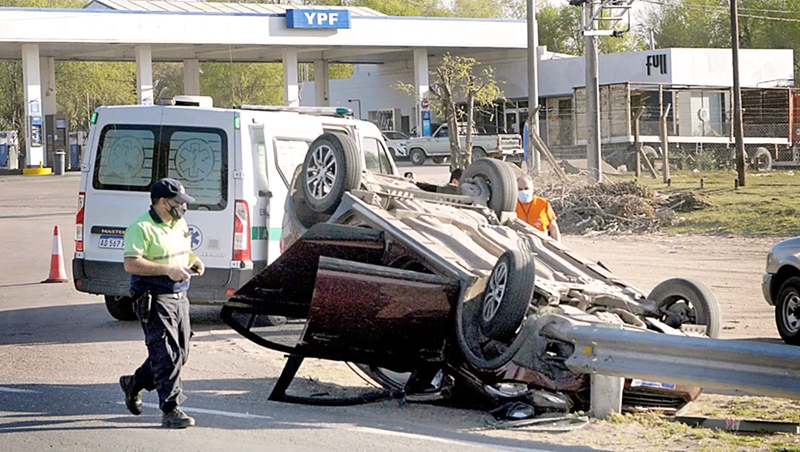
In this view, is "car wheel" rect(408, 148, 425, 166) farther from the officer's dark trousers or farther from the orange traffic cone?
the officer's dark trousers

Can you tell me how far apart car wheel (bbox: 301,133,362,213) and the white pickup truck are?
3221cm

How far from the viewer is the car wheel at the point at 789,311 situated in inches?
411

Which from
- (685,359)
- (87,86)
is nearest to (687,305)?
(685,359)

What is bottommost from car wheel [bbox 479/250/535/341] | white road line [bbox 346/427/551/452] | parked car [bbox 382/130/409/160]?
white road line [bbox 346/427/551/452]

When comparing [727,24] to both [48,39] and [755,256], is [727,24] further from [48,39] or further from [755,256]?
[755,256]

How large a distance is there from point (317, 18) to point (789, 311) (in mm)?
39974

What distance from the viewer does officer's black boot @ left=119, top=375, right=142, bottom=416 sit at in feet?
24.2

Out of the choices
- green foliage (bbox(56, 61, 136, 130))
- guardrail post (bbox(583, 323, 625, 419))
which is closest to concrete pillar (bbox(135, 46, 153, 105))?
green foliage (bbox(56, 61, 136, 130))

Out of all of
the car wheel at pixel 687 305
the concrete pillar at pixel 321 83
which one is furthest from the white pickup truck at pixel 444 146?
the car wheel at pixel 687 305

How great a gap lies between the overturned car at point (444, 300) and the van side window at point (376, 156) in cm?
380

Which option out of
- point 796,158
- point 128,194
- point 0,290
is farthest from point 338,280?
point 796,158

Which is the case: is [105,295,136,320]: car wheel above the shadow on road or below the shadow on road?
above

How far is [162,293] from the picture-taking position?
282 inches

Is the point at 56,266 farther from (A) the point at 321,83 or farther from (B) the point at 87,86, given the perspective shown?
(B) the point at 87,86
